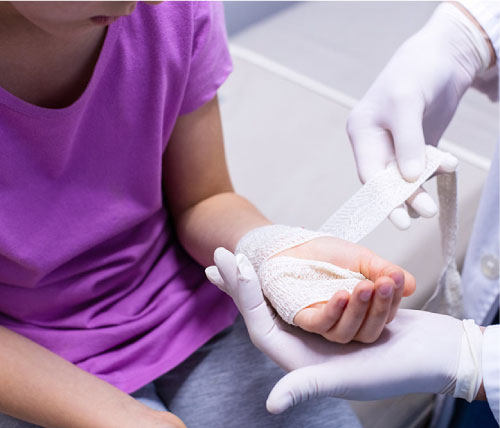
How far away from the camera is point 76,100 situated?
654 millimetres

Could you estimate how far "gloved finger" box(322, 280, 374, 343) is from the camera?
52 centimetres

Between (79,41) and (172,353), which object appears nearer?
(79,41)

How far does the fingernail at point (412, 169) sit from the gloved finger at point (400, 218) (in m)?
0.05

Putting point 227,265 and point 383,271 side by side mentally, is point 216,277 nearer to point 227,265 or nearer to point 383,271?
point 227,265

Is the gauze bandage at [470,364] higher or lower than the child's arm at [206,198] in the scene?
lower

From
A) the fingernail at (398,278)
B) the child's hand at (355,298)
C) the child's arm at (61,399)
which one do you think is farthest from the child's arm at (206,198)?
the child's arm at (61,399)

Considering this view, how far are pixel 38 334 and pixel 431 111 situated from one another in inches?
23.5

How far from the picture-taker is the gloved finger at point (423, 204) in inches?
28.8

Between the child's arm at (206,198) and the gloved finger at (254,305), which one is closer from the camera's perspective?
the gloved finger at (254,305)

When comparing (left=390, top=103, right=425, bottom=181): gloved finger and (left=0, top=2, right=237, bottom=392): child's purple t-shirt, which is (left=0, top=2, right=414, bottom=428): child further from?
(left=390, top=103, right=425, bottom=181): gloved finger

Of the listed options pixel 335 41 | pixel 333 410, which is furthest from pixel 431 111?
pixel 335 41

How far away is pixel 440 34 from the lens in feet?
2.82

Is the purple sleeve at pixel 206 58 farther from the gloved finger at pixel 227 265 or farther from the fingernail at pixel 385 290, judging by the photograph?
the fingernail at pixel 385 290

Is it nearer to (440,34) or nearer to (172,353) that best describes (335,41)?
(440,34)
